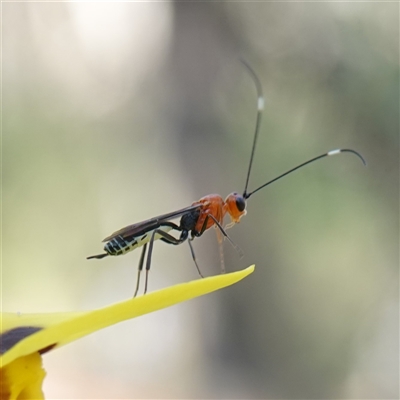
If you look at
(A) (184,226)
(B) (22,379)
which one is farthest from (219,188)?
(B) (22,379)

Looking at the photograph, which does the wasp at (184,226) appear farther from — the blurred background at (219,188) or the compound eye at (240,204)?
the blurred background at (219,188)

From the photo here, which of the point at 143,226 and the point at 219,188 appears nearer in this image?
the point at 143,226

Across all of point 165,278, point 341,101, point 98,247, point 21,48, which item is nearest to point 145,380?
point 165,278

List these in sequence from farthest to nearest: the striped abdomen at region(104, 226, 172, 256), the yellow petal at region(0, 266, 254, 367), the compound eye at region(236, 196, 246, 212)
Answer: the compound eye at region(236, 196, 246, 212) < the striped abdomen at region(104, 226, 172, 256) < the yellow petal at region(0, 266, 254, 367)

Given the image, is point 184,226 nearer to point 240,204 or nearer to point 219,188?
point 240,204

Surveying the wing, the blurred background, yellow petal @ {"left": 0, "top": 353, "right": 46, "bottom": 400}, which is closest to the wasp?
the wing

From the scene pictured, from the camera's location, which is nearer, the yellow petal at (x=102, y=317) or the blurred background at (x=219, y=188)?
the yellow petal at (x=102, y=317)

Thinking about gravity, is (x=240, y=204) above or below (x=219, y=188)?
below

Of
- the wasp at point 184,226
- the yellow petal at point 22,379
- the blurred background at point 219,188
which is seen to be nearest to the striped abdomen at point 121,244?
the wasp at point 184,226

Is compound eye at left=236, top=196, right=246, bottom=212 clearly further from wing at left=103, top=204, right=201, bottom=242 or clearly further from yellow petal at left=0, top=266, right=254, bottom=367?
yellow petal at left=0, top=266, right=254, bottom=367
